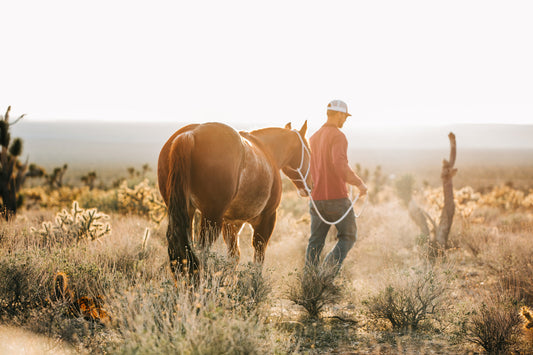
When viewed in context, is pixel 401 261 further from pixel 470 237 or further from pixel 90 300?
pixel 90 300

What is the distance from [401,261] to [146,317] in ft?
22.3

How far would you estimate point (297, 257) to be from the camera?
863 cm

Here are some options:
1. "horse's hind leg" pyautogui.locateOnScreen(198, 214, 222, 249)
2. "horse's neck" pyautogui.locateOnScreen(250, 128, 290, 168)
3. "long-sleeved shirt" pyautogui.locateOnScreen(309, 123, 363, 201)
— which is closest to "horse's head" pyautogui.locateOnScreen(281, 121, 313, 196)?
"horse's neck" pyautogui.locateOnScreen(250, 128, 290, 168)

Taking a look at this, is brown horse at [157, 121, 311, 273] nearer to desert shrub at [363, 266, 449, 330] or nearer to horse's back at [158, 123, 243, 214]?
horse's back at [158, 123, 243, 214]

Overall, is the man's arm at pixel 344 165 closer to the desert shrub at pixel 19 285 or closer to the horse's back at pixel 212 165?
the horse's back at pixel 212 165

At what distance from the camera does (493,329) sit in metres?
4.29

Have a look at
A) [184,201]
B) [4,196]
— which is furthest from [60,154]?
[184,201]

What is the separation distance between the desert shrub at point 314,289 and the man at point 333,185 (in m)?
0.18

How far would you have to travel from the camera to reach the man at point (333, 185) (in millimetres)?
5527

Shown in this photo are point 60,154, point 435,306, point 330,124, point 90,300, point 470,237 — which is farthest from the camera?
point 60,154

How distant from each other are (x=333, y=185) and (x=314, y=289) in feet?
4.41

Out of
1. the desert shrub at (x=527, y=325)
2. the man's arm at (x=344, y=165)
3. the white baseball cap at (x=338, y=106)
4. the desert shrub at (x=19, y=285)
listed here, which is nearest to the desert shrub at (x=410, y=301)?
the desert shrub at (x=527, y=325)

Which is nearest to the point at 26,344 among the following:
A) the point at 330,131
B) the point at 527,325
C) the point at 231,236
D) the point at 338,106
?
the point at 231,236

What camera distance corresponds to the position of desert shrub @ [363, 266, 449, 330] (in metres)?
4.95
